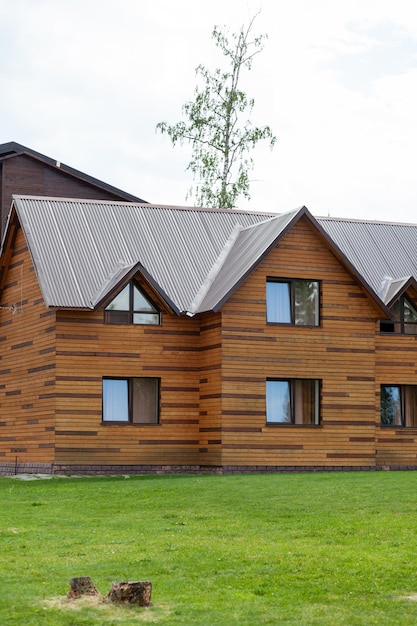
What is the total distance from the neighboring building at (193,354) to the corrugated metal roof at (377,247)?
1401 millimetres

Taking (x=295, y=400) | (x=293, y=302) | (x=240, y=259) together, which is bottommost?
(x=295, y=400)

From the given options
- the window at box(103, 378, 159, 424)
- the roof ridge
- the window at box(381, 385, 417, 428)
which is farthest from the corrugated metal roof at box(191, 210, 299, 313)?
the window at box(381, 385, 417, 428)

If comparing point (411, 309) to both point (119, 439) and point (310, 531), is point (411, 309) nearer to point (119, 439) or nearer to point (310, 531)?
point (119, 439)

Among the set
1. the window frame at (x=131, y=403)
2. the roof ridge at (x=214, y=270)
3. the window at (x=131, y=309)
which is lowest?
the window frame at (x=131, y=403)

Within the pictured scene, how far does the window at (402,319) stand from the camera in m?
35.2

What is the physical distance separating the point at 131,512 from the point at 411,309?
16606 mm

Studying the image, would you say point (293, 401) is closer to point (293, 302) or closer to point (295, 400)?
point (295, 400)

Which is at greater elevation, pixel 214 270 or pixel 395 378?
pixel 214 270

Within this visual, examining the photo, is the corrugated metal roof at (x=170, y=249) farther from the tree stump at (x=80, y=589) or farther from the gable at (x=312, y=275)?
the tree stump at (x=80, y=589)

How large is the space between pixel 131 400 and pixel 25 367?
11.8 ft

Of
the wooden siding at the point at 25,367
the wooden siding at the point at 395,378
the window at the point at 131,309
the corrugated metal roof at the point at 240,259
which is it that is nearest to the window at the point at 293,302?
the corrugated metal roof at the point at 240,259

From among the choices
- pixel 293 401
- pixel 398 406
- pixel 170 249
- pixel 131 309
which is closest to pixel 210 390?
pixel 293 401

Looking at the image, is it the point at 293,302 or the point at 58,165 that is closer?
the point at 293,302

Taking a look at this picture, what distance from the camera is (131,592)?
12.6m
